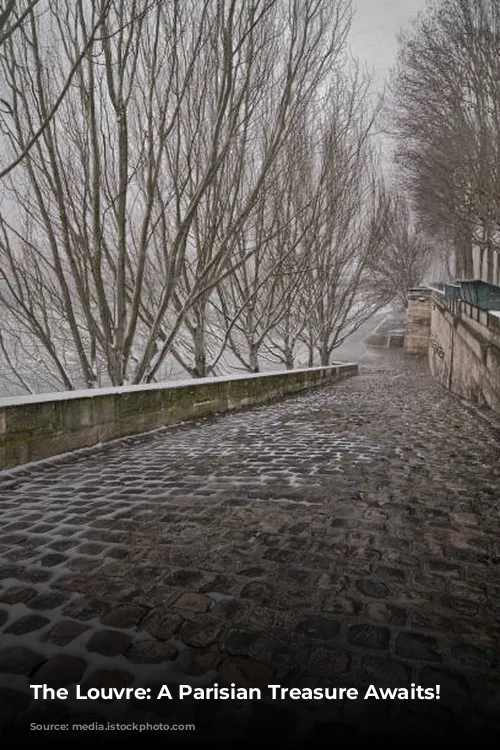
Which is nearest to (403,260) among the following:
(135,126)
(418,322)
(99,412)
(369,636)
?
(418,322)

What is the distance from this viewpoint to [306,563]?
91.0 inches

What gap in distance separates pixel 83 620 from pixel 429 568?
162 centimetres

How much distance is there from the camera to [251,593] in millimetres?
2029

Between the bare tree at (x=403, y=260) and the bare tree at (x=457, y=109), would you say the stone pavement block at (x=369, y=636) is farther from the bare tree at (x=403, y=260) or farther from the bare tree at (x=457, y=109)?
the bare tree at (x=403, y=260)

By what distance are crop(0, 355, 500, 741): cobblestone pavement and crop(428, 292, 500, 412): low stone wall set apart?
4.34 meters

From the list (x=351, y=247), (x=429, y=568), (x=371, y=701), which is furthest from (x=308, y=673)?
(x=351, y=247)

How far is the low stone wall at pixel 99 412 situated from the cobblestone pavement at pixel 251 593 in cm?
30

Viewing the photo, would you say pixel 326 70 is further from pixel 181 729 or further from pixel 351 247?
pixel 181 729

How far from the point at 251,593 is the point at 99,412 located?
3.57 m

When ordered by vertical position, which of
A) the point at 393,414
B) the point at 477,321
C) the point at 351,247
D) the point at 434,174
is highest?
the point at 434,174

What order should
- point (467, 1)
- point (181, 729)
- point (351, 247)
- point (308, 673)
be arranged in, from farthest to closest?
point (351, 247)
point (467, 1)
point (308, 673)
point (181, 729)

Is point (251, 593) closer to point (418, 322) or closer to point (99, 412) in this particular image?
point (99, 412)

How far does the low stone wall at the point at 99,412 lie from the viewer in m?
4.06

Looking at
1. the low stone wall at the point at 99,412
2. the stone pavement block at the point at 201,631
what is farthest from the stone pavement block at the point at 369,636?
the low stone wall at the point at 99,412
